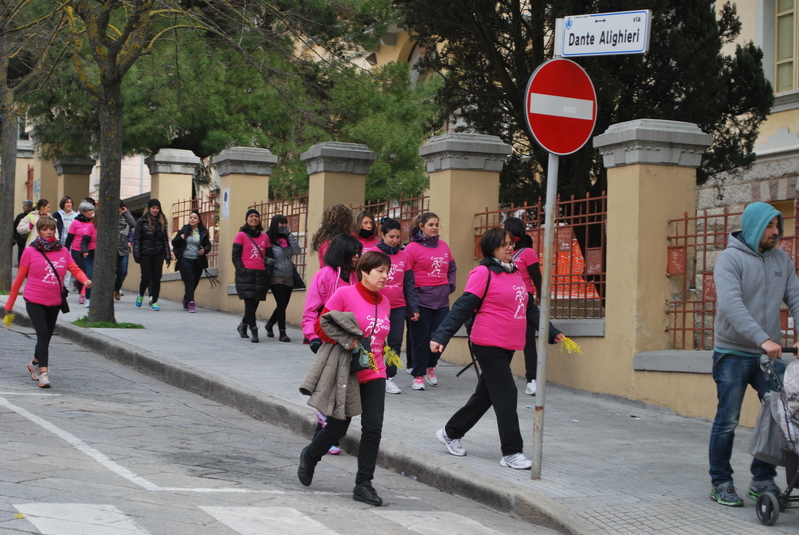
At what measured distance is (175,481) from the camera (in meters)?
5.95

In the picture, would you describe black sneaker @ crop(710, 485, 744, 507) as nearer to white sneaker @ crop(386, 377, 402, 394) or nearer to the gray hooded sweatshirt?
the gray hooded sweatshirt

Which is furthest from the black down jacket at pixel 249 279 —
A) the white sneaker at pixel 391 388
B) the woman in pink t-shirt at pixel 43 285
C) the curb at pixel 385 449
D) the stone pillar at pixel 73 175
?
the stone pillar at pixel 73 175

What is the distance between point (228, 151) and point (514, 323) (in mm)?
10917

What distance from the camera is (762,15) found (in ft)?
53.6

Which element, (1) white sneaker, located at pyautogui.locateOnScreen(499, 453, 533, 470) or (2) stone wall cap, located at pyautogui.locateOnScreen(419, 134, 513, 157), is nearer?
(1) white sneaker, located at pyautogui.locateOnScreen(499, 453, 533, 470)

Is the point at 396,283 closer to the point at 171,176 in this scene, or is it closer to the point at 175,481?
the point at 175,481

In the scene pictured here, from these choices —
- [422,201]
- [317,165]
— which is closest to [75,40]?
[317,165]

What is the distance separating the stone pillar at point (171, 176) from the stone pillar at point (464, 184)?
9.17m

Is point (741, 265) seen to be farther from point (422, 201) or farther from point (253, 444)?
point (422, 201)

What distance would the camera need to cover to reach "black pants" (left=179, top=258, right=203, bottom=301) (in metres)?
15.9

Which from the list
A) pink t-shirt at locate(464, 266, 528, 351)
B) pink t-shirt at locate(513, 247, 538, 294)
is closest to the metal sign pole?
pink t-shirt at locate(464, 266, 528, 351)

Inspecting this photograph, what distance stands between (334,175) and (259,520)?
935cm

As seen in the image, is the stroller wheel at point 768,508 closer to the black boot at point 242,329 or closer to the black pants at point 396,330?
the black pants at point 396,330

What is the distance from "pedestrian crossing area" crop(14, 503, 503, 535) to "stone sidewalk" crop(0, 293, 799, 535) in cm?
58
